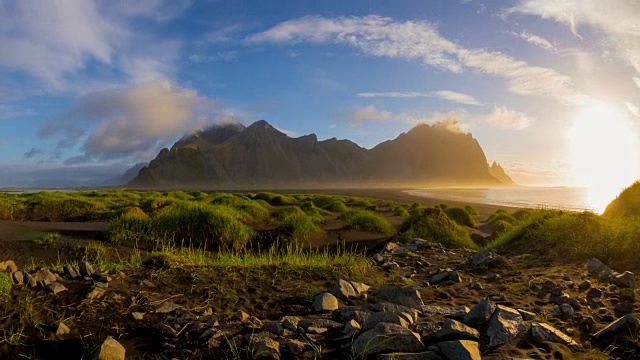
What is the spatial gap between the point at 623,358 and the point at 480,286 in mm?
2720

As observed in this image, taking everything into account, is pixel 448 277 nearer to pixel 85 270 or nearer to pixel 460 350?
pixel 460 350

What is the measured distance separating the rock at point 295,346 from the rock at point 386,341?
0.51 m

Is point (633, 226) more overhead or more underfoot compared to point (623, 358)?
more overhead

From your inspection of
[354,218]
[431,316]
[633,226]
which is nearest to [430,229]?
[354,218]

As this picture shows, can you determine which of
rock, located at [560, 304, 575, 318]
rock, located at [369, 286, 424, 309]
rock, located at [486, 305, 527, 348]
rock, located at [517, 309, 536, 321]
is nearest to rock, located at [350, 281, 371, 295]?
rock, located at [369, 286, 424, 309]

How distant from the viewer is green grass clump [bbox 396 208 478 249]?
A: 17625mm

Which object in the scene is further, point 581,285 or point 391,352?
point 581,285

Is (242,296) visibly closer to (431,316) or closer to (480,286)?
(431,316)

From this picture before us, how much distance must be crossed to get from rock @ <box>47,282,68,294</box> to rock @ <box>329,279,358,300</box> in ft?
11.8

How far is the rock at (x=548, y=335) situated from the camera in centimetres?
429

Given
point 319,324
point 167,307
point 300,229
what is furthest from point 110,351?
point 300,229

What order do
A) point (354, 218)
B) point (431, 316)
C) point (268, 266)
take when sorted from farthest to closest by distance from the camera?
1. point (354, 218)
2. point (268, 266)
3. point (431, 316)

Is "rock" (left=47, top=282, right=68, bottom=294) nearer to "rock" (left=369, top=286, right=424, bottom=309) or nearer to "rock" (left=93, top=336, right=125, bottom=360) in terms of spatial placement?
"rock" (left=93, top=336, right=125, bottom=360)

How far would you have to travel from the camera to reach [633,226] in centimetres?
927
